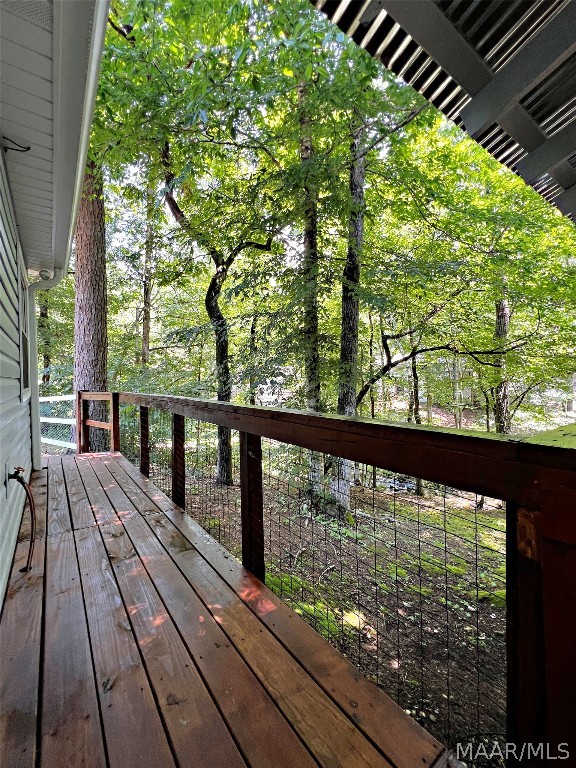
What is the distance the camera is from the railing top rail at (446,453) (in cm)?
71

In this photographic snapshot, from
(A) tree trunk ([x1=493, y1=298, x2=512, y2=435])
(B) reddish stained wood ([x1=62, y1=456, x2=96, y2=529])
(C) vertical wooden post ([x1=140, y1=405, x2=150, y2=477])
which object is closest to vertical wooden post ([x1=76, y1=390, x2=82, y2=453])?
(B) reddish stained wood ([x1=62, y1=456, x2=96, y2=529])

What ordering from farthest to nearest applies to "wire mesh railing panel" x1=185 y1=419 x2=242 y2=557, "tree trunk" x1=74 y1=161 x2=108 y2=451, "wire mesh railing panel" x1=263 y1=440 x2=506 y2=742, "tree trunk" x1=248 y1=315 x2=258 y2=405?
"tree trunk" x1=74 y1=161 x2=108 y2=451 < "tree trunk" x1=248 y1=315 x2=258 y2=405 < "wire mesh railing panel" x1=185 y1=419 x2=242 y2=557 < "wire mesh railing panel" x1=263 y1=440 x2=506 y2=742

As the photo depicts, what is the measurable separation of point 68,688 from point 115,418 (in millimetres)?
3804

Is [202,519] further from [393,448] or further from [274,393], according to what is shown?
[393,448]

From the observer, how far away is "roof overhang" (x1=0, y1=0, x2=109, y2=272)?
46.7 inches

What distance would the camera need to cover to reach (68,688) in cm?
124

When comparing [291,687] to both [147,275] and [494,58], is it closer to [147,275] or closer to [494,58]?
[494,58]

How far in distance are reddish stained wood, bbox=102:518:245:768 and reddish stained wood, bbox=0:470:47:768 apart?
1.11 feet

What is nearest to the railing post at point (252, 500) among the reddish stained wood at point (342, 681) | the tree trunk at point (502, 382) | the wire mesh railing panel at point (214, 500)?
the reddish stained wood at point (342, 681)

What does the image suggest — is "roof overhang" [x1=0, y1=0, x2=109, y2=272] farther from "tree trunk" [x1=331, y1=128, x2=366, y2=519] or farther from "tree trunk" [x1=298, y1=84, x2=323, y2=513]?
"tree trunk" [x1=331, y1=128, x2=366, y2=519]

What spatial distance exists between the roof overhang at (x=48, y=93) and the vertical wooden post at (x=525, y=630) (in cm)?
180

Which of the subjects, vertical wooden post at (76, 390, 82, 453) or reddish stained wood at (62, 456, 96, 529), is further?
vertical wooden post at (76, 390, 82, 453)

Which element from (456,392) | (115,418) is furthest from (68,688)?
(456,392)

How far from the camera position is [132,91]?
386 centimetres
